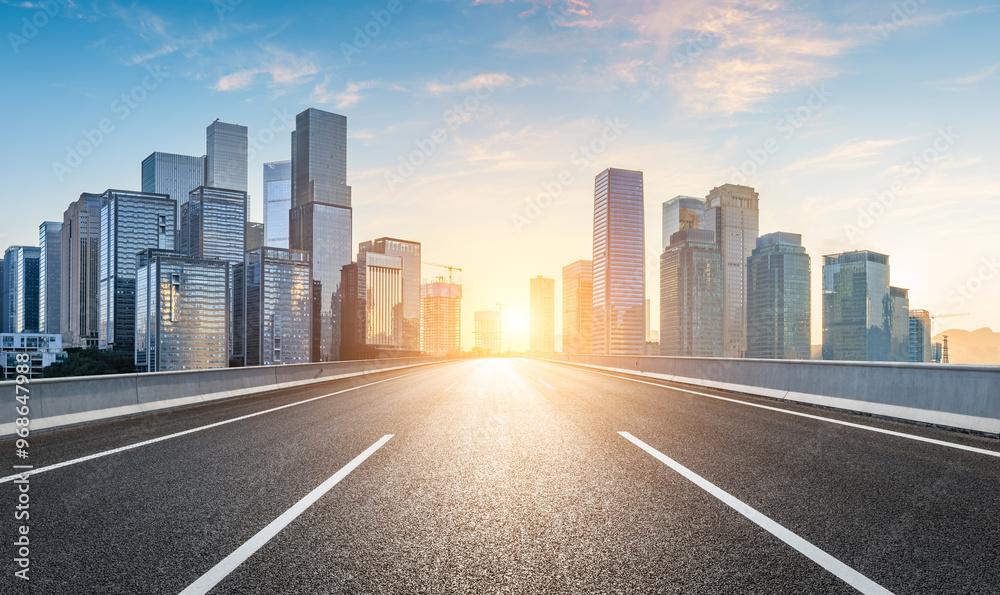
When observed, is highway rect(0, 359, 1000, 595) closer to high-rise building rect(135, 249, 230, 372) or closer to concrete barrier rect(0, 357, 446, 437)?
concrete barrier rect(0, 357, 446, 437)

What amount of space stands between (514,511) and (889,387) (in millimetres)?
8207

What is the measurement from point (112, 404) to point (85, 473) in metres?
5.52

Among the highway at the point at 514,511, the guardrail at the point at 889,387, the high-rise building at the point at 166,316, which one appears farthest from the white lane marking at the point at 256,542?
the high-rise building at the point at 166,316

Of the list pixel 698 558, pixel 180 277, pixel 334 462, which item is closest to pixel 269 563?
pixel 698 558

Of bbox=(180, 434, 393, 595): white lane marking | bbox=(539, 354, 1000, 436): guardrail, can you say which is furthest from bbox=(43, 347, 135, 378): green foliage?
bbox=(180, 434, 393, 595): white lane marking

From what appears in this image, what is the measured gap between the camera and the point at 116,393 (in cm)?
1074

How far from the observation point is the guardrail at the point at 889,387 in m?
7.95

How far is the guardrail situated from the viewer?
26.1 ft

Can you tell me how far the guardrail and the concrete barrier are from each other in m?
13.0

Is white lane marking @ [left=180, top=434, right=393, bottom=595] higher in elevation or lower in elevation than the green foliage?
higher

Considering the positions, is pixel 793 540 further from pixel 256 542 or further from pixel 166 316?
pixel 166 316

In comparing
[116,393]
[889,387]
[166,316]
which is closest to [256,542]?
[116,393]

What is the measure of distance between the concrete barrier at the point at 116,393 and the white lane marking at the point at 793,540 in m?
9.19

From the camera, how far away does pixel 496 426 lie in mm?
9250
